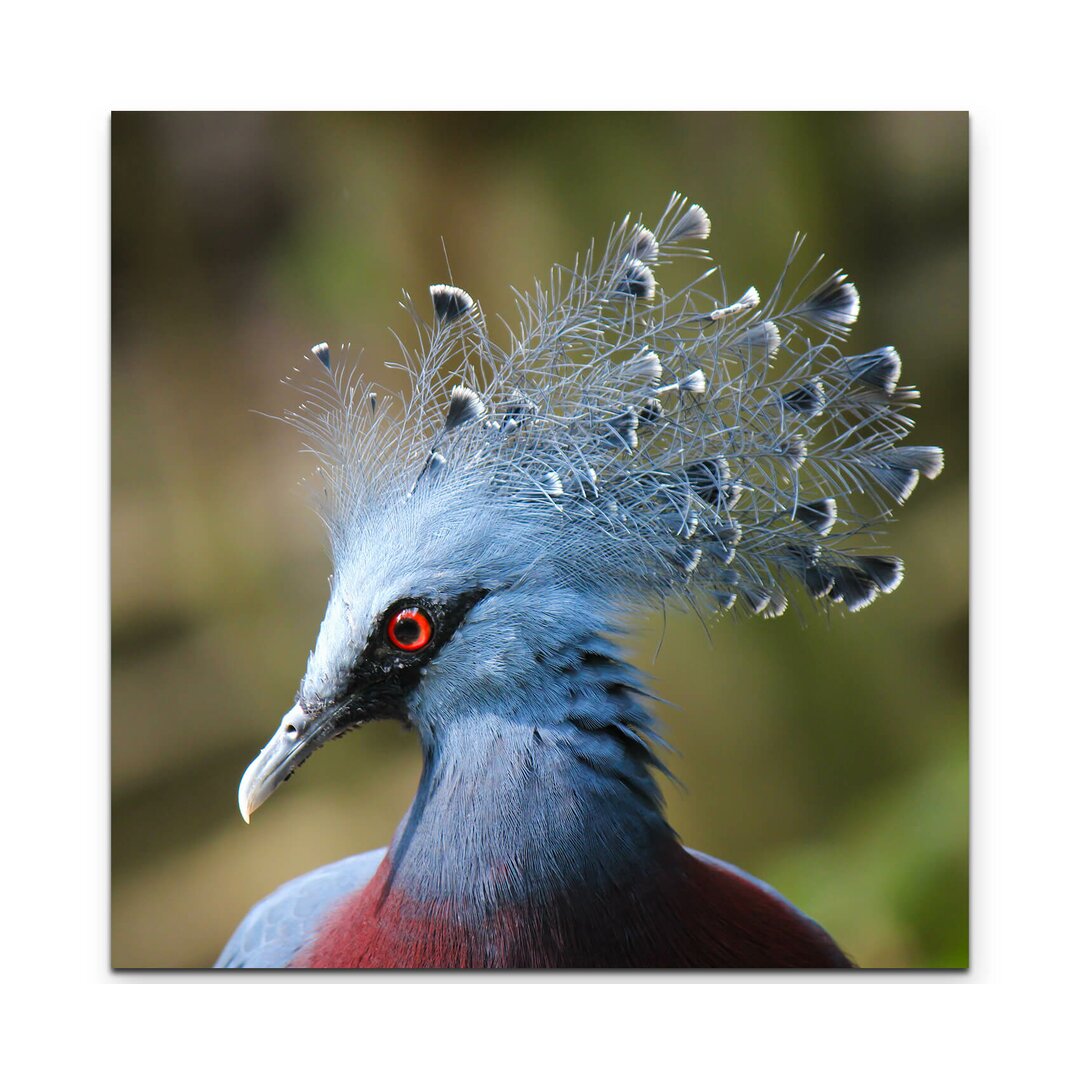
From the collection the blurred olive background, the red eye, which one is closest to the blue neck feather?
the red eye

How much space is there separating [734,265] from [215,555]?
1.25m

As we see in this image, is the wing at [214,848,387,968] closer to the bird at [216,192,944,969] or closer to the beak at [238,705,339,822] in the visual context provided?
the bird at [216,192,944,969]

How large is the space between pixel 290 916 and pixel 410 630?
0.75 meters

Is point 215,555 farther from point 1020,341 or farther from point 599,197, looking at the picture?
point 1020,341

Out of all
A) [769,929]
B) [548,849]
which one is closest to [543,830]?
[548,849]

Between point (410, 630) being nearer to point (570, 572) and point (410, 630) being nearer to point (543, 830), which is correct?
point (570, 572)

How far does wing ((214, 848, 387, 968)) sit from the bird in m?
0.24

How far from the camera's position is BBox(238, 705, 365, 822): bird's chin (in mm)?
1805

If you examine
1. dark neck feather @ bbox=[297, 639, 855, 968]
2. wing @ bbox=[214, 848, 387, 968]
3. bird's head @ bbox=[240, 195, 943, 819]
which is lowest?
wing @ bbox=[214, 848, 387, 968]

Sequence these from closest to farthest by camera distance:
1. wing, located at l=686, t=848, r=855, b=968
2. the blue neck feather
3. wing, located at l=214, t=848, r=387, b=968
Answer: the blue neck feather → wing, located at l=686, t=848, r=855, b=968 → wing, located at l=214, t=848, r=387, b=968

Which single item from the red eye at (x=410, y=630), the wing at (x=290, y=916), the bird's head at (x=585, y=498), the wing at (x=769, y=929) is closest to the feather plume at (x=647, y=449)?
the bird's head at (x=585, y=498)

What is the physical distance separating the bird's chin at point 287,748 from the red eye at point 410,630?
6.0 inches
